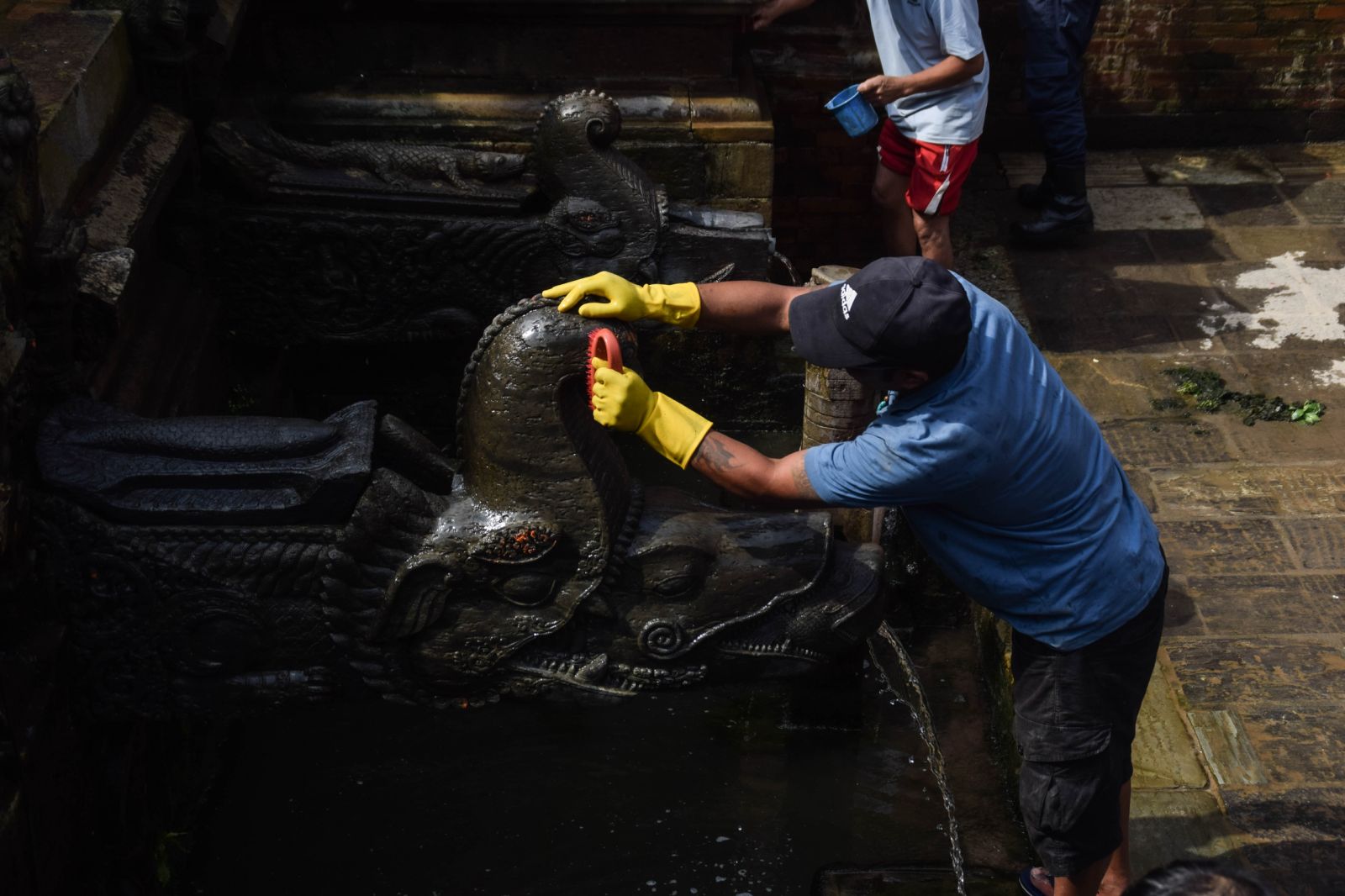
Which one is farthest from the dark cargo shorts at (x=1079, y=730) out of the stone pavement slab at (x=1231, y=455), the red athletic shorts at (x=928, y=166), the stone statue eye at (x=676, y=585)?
the red athletic shorts at (x=928, y=166)

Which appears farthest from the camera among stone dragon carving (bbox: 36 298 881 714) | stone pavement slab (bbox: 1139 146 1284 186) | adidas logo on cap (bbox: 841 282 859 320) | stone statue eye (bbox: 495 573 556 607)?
stone pavement slab (bbox: 1139 146 1284 186)

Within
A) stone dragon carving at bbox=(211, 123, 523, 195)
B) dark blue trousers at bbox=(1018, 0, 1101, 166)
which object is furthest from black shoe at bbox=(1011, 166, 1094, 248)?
stone dragon carving at bbox=(211, 123, 523, 195)

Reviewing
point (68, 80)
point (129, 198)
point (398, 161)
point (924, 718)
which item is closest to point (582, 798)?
point (924, 718)

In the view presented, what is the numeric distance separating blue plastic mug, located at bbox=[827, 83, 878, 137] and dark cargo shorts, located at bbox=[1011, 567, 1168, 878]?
2625 mm

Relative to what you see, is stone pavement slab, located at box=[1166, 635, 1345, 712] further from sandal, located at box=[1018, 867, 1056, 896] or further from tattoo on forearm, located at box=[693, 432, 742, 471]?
tattoo on forearm, located at box=[693, 432, 742, 471]

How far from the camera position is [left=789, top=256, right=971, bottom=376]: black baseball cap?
3.09 meters

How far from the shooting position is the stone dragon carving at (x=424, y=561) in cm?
350

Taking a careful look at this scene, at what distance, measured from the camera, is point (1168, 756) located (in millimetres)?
4219

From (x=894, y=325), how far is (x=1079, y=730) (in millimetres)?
1216

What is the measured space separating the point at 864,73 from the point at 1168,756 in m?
3.92

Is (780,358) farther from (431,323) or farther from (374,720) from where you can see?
(374,720)

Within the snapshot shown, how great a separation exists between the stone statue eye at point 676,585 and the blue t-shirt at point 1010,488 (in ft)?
1.66

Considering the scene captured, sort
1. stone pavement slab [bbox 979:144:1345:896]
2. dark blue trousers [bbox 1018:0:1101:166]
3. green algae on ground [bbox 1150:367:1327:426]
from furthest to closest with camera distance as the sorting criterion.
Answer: dark blue trousers [bbox 1018:0:1101:166]
green algae on ground [bbox 1150:367:1327:426]
stone pavement slab [bbox 979:144:1345:896]

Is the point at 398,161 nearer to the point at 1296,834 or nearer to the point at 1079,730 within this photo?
the point at 1079,730
